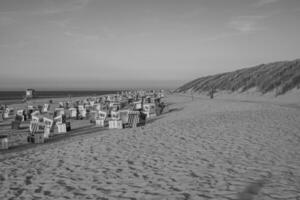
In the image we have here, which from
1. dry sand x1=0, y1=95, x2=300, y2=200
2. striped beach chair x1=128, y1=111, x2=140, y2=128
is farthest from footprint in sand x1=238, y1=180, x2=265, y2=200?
striped beach chair x1=128, y1=111, x2=140, y2=128

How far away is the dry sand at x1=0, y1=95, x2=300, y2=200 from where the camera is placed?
4.05 meters

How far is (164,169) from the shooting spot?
5215 millimetres

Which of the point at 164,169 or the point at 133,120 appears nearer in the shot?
the point at 164,169

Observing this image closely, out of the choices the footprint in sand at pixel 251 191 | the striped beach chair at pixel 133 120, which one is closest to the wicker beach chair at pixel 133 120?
the striped beach chair at pixel 133 120

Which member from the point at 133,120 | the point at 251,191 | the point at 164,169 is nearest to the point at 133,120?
the point at 133,120

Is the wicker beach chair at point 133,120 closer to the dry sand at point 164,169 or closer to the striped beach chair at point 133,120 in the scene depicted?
the striped beach chair at point 133,120

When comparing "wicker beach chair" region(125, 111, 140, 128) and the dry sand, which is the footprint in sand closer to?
the dry sand

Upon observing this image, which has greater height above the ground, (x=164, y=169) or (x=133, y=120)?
(x=133, y=120)

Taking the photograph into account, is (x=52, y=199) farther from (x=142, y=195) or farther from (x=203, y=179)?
(x=203, y=179)

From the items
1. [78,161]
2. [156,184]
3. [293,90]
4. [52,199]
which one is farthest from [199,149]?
[293,90]

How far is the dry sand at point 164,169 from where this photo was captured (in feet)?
13.3

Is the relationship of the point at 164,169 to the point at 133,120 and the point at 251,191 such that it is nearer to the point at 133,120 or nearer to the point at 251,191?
the point at 251,191

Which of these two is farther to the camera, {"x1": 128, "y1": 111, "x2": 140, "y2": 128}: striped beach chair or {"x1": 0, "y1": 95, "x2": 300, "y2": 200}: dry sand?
{"x1": 128, "y1": 111, "x2": 140, "y2": 128}: striped beach chair

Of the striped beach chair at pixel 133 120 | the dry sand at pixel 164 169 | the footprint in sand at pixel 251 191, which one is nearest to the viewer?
the footprint in sand at pixel 251 191
